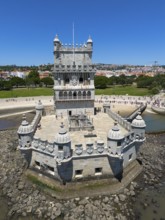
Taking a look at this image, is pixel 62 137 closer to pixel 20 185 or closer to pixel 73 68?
pixel 20 185

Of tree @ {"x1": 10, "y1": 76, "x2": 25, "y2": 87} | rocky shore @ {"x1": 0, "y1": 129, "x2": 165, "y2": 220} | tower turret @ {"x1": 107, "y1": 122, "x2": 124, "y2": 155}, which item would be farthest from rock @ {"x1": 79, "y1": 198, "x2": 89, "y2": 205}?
tree @ {"x1": 10, "y1": 76, "x2": 25, "y2": 87}

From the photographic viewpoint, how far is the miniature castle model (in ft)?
71.2

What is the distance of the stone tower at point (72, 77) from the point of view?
32.4 meters

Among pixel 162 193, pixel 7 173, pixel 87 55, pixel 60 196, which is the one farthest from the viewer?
pixel 87 55

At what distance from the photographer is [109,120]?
33312 mm

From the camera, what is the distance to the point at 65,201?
21672 mm

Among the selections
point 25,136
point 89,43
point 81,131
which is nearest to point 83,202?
point 25,136

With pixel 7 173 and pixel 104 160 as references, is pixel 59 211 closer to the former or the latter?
pixel 104 160

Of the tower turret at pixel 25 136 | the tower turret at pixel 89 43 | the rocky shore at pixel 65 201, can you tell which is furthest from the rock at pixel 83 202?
the tower turret at pixel 89 43

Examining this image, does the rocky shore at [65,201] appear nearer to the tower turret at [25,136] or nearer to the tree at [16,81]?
the tower turret at [25,136]

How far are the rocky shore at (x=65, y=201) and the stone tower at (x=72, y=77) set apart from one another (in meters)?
11.3

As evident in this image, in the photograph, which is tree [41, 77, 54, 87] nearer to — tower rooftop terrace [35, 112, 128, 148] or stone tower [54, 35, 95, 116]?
tower rooftop terrace [35, 112, 128, 148]

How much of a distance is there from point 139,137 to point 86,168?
7769mm

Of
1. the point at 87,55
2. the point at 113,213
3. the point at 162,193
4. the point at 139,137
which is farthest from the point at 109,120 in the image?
the point at 113,213
